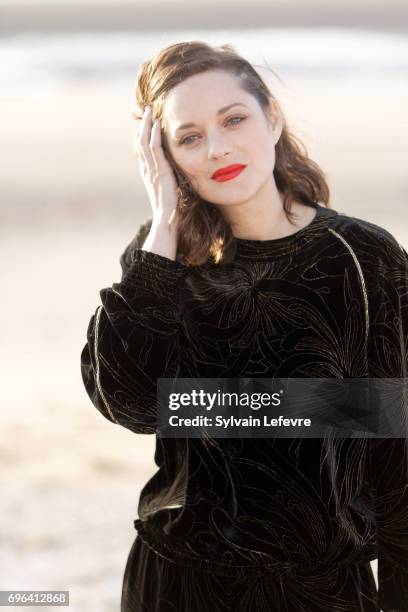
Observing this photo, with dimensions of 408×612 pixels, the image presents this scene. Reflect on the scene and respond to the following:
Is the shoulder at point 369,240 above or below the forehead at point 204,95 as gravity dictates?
below

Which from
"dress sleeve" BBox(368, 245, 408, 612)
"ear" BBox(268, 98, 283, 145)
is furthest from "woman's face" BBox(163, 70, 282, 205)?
"dress sleeve" BBox(368, 245, 408, 612)

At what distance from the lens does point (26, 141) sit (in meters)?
1.46

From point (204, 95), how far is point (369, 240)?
0.40 metres

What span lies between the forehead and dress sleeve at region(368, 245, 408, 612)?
0.41 m

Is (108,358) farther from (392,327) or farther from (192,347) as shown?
(392,327)

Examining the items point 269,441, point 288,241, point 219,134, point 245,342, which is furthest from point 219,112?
point 269,441

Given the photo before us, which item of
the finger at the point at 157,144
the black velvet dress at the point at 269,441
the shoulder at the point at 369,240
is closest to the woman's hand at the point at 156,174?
the finger at the point at 157,144

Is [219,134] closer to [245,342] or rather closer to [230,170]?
[230,170]

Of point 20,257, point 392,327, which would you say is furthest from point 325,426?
point 20,257

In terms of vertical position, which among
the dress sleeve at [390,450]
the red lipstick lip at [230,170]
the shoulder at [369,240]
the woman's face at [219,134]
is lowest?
the dress sleeve at [390,450]

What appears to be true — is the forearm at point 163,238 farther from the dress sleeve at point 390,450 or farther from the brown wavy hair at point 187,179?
the dress sleeve at point 390,450

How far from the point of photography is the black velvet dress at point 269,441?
1314mm

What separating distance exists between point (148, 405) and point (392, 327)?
46 cm

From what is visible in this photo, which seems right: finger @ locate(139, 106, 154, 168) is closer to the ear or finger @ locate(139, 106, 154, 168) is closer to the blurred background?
the blurred background
